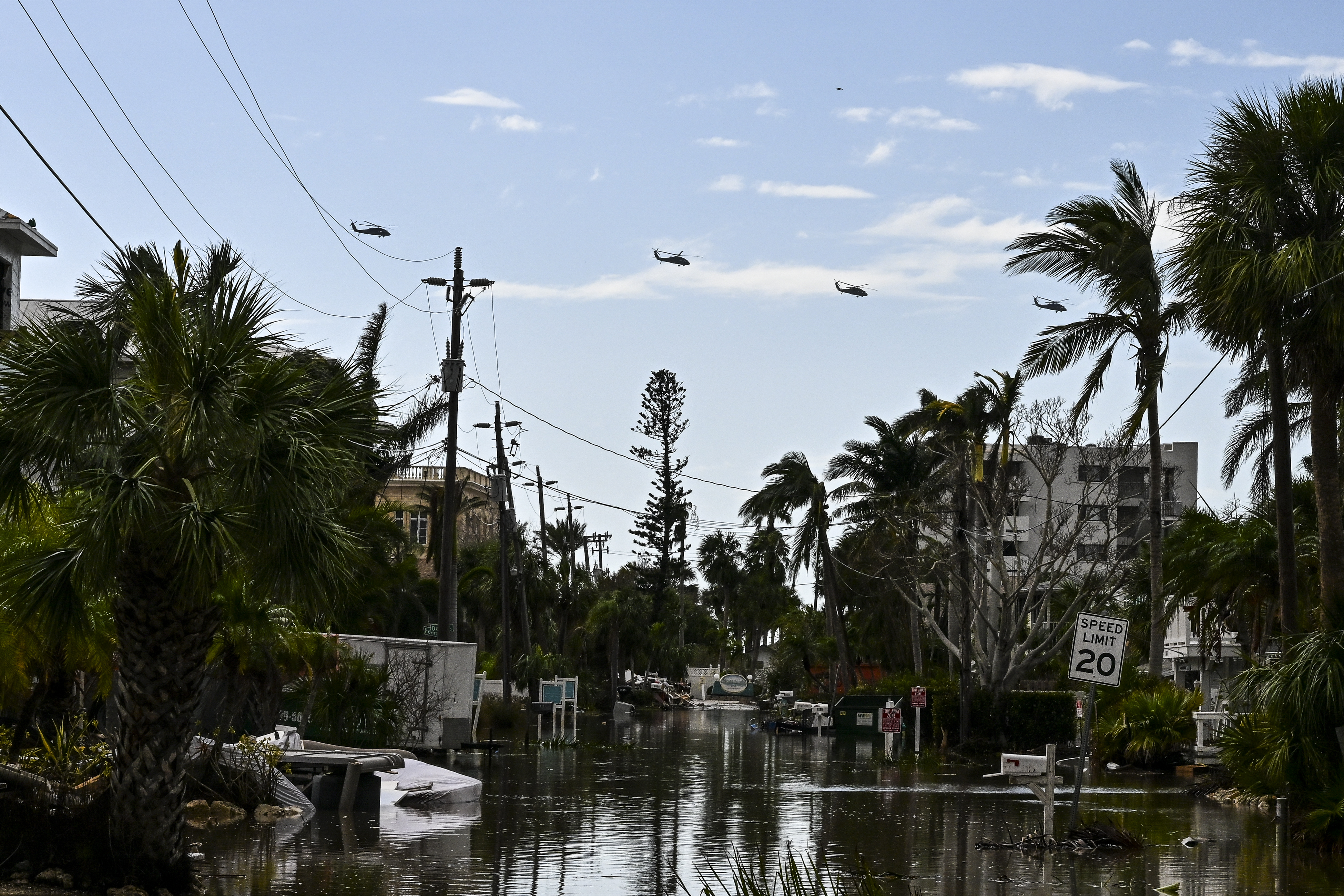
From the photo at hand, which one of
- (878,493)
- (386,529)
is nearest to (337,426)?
(386,529)

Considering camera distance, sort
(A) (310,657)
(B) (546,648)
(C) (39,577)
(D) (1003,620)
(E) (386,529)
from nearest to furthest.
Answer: (C) (39,577)
(A) (310,657)
(D) (1003,620)
(E) (386,529)
(B) (546,648)

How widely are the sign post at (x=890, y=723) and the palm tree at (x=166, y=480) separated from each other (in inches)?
991

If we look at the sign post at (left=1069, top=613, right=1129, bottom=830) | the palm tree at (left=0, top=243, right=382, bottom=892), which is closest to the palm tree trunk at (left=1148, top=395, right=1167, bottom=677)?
the sign post at (left=1069, top=613, right=1129, bottom=830)

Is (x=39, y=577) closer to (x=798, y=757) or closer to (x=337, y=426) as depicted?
(x=337, y=426)

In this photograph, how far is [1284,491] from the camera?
19.0m

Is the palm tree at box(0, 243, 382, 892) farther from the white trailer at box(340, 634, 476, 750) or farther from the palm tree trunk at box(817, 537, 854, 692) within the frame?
the palm tree trunk at box(817, 537, 854, 692)

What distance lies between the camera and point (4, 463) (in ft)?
37.6

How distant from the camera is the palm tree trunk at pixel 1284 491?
61.6ft

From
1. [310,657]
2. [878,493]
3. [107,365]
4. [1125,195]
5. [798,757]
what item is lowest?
[798,757]

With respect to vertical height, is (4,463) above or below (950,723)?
above

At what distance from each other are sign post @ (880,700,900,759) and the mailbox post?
7.01m

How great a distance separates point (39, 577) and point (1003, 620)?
95.6ft

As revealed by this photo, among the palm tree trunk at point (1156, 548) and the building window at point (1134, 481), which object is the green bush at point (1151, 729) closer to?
the palm tree trunk at point (1156, 548)

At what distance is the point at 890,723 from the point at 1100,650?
67.8ft
